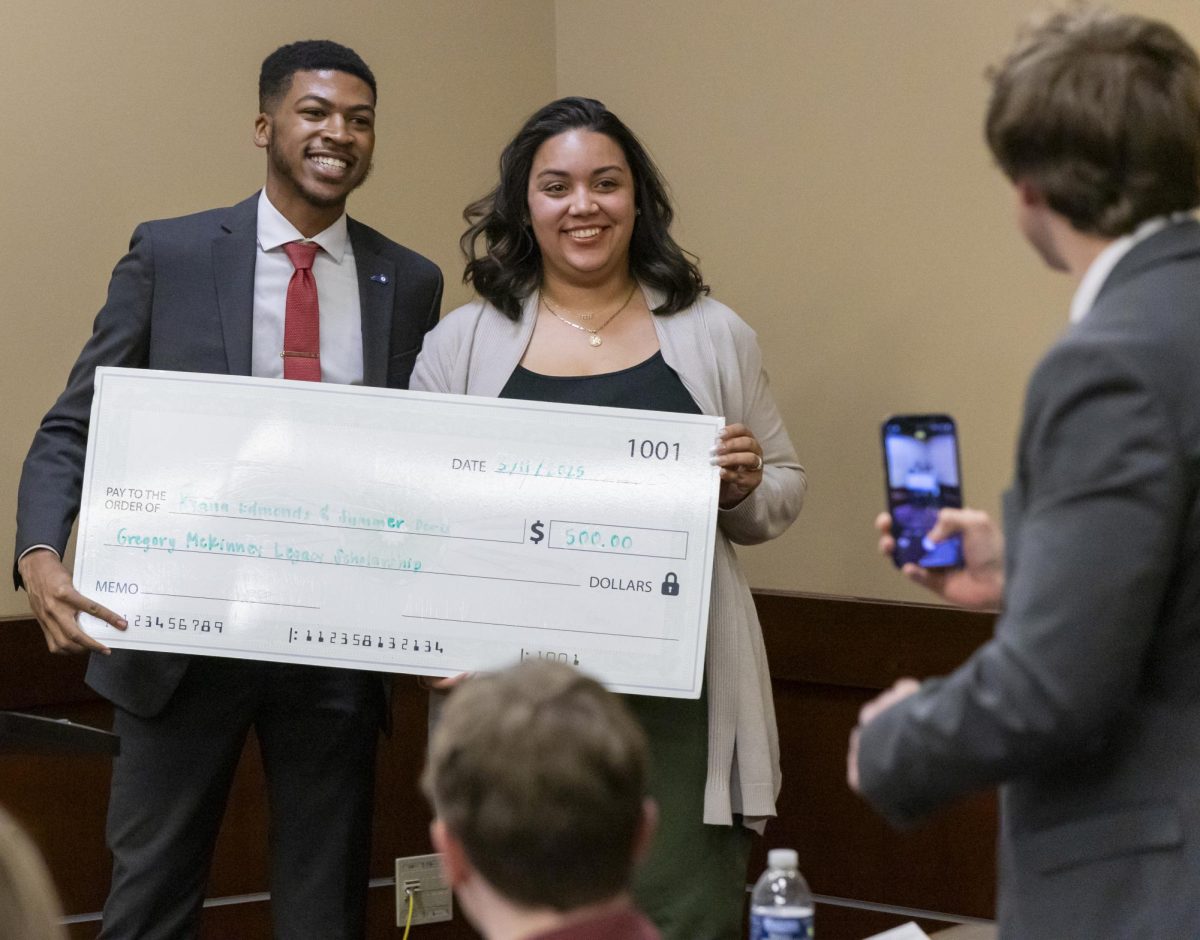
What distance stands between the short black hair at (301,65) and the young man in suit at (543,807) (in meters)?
1.89

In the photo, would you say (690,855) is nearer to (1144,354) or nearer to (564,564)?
(564,564)

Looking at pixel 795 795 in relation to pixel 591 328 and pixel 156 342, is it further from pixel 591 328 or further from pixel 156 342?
pixel 156 342

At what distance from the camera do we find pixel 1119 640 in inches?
50.3

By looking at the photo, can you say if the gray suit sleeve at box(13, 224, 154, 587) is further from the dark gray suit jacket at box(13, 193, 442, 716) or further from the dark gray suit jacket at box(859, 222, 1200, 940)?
the dark gray suit jacket at box(859, 222, 1200, 940)

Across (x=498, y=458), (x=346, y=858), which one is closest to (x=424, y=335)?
(x=498, y=458)

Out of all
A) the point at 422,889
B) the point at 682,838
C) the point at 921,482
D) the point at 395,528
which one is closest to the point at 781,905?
the point at 682,838

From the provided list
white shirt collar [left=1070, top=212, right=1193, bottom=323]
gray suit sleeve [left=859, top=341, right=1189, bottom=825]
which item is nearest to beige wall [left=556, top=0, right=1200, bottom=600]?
A: white shirt collar [left=1070, top=212, right=1193, bottom=323]

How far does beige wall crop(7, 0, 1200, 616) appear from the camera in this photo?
3312 mm

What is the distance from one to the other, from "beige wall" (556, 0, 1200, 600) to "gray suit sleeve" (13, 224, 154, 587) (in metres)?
1.62

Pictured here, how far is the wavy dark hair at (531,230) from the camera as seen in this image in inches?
105

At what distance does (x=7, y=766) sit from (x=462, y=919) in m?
1.13

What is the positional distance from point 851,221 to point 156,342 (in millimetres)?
1680

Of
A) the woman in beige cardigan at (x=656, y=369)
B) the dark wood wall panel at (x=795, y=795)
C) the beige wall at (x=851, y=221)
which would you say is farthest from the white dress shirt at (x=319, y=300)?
the beige wall at (x=851, y=221)

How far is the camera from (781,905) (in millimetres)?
2035
